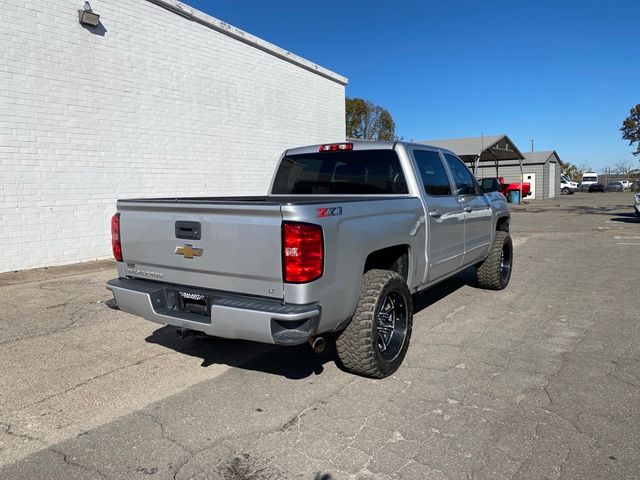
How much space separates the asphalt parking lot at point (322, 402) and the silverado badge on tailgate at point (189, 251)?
3.59ft

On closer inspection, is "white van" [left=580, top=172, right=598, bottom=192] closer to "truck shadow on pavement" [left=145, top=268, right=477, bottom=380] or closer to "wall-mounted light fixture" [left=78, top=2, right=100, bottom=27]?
"wall-mounted light fixture" [left=78, top=2, right=100, bottom=27]

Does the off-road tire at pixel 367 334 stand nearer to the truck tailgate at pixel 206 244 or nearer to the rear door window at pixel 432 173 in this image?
the truck tailgate at pixel 206 244

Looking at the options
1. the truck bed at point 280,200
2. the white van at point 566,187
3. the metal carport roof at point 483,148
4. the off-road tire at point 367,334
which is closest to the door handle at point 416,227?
the truck bed at point 280,200

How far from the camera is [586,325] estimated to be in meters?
5.48

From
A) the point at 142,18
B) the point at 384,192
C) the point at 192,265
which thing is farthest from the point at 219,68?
the point at 192,265

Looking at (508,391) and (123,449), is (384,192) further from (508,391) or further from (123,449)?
(123,449)

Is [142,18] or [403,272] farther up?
[142,18]

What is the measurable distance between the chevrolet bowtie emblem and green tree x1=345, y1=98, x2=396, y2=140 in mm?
→ 46061

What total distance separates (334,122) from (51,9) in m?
9.67

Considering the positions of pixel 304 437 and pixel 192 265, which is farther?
pixel 192 265

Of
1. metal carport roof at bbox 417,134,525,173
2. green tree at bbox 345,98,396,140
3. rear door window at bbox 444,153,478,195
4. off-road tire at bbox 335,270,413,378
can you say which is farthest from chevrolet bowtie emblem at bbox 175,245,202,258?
green tree at bbox 345,98,396,140

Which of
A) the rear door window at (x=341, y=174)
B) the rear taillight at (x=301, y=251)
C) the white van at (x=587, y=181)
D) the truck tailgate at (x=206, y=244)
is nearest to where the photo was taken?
the rear taillight at (x=301, y=251)

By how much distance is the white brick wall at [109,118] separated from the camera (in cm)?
855

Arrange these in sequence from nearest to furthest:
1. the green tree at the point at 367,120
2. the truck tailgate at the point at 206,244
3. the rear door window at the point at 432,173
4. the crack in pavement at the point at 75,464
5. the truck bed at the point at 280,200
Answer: the crack in pavement at the point at 75,464 < the truck tailgate at the point at 206,244 < the truck bed at the point at 280,200 < the rear door window at the point at 432,173 < the green tree at the point at 367,120
